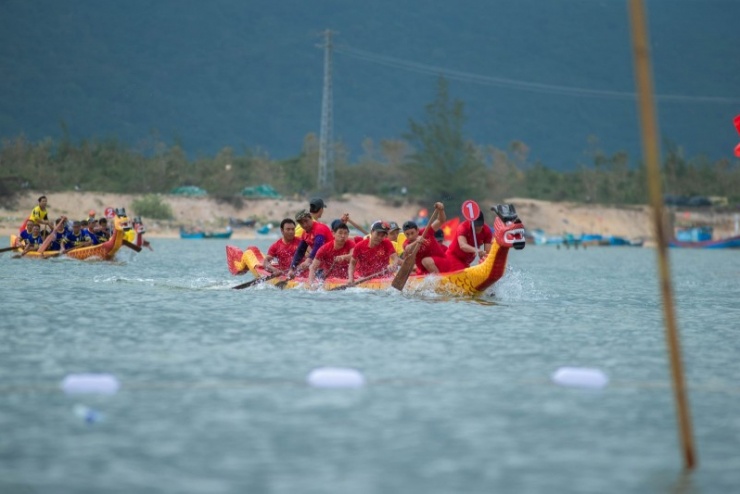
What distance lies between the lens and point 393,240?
950 inches

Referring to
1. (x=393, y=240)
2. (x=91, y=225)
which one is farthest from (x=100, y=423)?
(x=91, y=225)

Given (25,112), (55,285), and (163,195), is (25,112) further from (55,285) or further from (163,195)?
(55,285)

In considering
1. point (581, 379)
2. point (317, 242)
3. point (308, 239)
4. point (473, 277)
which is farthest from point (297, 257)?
point (581, 379)

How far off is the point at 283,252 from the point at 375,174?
327 feet

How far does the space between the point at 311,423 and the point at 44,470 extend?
2.21 metres

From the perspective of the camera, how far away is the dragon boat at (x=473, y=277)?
62.1ft

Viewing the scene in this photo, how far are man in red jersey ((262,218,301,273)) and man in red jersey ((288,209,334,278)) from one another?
1.27 feet

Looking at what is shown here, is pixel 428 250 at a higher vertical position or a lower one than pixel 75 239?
higher

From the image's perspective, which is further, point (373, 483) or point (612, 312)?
point (612, 312)

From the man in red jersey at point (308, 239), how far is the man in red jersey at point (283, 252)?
39 cm

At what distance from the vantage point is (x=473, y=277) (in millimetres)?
20250

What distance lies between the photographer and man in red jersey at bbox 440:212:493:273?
68.6 ft

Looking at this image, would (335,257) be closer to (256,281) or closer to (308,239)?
(308,239)

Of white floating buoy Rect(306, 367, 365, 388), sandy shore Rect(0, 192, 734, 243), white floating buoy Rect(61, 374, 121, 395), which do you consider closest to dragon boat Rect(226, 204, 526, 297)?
white floating buoy Rect(306, 367, 365, 388)
